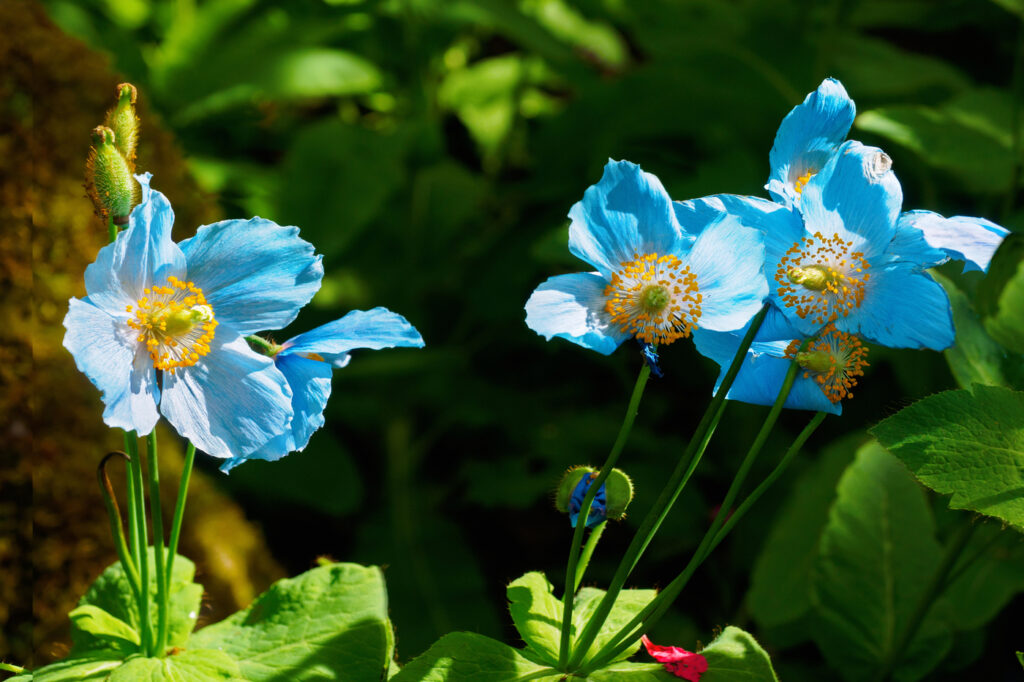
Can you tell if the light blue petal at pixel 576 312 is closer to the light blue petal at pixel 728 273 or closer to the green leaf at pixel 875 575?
the light blue petal at pixel 728 273

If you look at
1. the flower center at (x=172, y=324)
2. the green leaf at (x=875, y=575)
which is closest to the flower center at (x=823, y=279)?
the flower center at (x=172, y=324)

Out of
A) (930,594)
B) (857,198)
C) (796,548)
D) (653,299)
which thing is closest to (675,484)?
(653,299)

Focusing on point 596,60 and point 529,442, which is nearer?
point 529,442

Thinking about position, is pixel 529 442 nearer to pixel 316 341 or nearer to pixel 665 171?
pixel 665 171

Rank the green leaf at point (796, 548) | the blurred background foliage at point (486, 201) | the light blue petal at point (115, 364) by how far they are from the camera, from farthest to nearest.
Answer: the blurred background foliage at point (486, 201) → the green leaf at point (796, 548) → the light blue petal at point (115, 364)

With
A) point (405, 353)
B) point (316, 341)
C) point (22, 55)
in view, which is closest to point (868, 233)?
point (316, 341)
